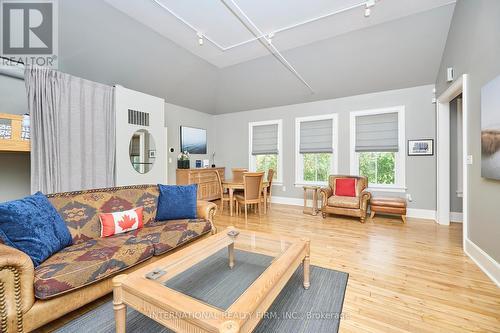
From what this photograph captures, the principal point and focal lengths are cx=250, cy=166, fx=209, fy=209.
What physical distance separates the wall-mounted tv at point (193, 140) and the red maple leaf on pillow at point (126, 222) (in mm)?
3756

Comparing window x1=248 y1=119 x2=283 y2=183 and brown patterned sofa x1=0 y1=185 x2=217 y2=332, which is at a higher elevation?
window x1=248 y1=119 x2=283 y2=183

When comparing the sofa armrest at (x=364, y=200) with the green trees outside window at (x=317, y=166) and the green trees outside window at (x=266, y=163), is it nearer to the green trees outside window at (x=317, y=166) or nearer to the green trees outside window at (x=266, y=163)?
the green trees outside window at (x=317, y=166)

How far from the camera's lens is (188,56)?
448 cm

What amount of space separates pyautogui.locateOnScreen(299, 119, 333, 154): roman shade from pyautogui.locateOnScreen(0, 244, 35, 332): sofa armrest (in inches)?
→ 210

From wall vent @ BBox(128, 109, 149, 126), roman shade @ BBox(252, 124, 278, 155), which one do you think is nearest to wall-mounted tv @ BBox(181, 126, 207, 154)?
roman shade @ BBox(252, 124, 278, 155)

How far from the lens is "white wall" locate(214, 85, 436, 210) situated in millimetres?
4359

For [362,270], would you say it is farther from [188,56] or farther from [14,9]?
[14,9]

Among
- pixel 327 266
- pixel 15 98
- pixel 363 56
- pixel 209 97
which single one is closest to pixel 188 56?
Answer: pixel 209 97

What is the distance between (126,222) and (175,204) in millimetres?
594

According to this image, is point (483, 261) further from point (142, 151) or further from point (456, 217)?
point (142, 151)

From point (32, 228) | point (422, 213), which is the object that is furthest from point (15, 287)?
point (422, 213)

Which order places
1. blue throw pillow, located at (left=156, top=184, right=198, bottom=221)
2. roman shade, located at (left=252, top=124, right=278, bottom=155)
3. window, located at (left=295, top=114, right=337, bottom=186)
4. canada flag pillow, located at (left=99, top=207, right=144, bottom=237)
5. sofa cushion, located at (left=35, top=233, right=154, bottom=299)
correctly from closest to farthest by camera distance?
1. sofa cushion, located at (left=35, top=233, right=154, bottom=299)
2. canada flag pillow, located at (left=99, top=207, right=144, bottom=237)
3. blue throw pillow, located at (left=156, top=184, right=198, bottom=221)
4. window, located at (left=295, top=114, right=337, bottom=186)
5. roman shade, located at (left=252, top=124, right=278, bottom=155)

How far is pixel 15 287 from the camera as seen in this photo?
1316mm

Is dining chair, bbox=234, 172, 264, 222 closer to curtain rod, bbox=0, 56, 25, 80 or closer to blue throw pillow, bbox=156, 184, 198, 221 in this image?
blue throw pillow, bbox=156, 184, 198, 221
